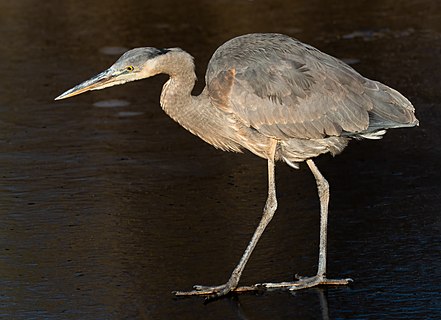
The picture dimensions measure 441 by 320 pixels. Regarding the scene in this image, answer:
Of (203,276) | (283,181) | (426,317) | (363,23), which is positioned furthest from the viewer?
(363,23)

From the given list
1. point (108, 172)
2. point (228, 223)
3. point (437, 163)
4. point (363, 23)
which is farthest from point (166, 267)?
point (363, 23)

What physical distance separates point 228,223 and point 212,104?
100 centimetres

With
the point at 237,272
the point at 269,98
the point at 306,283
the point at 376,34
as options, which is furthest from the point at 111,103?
the point at 306,283

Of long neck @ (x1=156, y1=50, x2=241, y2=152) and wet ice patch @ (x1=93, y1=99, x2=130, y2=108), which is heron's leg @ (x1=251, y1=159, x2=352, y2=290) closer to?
long neck @ (x1=156, y1=50, x2=241, y2=152)

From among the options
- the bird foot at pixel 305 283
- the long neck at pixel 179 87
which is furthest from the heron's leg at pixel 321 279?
the long neck at pixel 179 87

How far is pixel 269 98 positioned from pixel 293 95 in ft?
0.50

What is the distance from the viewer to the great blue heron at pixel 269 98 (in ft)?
20.6

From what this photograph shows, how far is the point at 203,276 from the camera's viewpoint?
6.18 m

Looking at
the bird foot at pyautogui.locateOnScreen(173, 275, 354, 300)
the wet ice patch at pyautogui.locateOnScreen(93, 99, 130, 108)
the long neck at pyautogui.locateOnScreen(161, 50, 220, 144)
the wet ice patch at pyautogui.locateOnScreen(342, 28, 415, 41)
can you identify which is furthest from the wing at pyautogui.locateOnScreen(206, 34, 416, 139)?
the wet ice patch at pyautogui.locateOnScreen(342, 28, 415, 41)

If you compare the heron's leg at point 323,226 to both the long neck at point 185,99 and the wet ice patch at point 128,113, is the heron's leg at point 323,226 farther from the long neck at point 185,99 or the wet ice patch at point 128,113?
the wet ice patch at point 128,113

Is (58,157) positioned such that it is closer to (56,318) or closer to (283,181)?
(283,181)

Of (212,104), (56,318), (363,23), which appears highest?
(212,104)

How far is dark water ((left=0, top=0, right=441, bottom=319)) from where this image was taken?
5883mm

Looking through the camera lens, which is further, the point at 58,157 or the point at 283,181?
the point at 58,157
